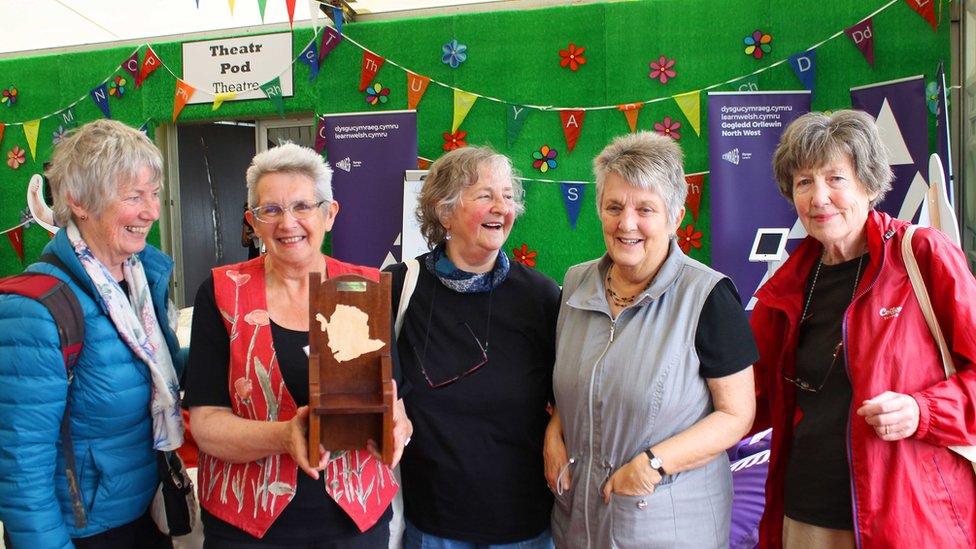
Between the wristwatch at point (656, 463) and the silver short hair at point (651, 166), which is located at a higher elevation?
the silver short hair at point (651, 166)

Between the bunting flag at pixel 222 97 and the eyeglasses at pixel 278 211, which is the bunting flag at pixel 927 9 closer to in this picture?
the eyeglasses at pixel 278 211

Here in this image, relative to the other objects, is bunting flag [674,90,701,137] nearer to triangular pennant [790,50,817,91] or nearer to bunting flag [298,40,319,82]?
triangular pennant [790,50,817,91]

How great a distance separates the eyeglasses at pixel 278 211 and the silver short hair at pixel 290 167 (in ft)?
0.12

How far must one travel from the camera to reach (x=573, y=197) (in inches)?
190

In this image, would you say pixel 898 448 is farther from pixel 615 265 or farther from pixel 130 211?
pixel 130 211

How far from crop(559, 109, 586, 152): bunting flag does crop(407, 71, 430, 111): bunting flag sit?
1018 mm

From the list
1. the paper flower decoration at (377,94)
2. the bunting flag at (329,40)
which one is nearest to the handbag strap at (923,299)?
the paper flower decoration at (377,94)

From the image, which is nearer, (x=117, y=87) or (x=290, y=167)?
(x=290, y=167)

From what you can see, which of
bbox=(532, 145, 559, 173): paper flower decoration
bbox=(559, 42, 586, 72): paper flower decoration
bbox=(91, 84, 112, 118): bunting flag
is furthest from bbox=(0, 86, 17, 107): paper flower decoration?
bbox=(559, 42, 586, 72): paper flower decoration

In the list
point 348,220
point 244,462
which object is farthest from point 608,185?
point 348,220

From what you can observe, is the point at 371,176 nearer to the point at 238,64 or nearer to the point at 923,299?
the point at 238,64

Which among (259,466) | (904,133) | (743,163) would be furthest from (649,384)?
(904,133)

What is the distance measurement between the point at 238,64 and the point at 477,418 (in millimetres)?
4688

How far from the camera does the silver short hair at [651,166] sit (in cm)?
146
